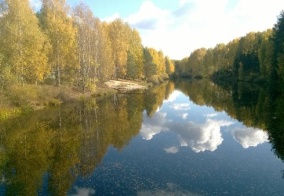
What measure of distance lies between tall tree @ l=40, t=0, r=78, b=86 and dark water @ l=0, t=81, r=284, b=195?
1960cm

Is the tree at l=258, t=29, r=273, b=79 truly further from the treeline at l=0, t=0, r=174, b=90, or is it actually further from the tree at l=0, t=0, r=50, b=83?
the tree at l=0, t=0, r=50, b=83

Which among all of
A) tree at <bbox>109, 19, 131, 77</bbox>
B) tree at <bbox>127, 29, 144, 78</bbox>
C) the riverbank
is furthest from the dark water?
tree at <bbox>127, 29, 144, 78</bbox>

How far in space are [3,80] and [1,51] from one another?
5.44m

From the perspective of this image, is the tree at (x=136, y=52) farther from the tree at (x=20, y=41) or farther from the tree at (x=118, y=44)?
the tree at (x=20, y=41)

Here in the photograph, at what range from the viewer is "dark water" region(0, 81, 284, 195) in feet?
44.4

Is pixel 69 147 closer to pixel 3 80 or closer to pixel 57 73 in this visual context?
pixel 3 80

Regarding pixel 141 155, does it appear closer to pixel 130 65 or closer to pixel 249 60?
pixel 130 65

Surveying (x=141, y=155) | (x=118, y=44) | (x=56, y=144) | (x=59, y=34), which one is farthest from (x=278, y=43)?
(x=56, y=144)

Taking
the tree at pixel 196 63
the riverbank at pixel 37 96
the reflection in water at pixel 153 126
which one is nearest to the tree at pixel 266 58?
the riverbank at pixel 37 96

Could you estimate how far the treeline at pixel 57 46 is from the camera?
3712 cm

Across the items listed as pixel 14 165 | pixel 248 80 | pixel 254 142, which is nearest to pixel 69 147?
pixel 14 165

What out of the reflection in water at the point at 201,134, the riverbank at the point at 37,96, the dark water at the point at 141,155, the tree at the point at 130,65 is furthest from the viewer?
the tree at the point at 130,65

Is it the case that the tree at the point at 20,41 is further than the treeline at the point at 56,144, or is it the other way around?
the tree at the point at 20,41

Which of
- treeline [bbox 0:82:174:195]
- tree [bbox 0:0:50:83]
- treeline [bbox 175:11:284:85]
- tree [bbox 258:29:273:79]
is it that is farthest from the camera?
tree [bbox 258:29:273:79]
